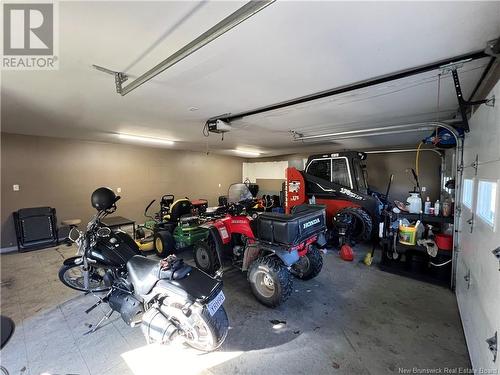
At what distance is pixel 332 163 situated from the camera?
4.91m

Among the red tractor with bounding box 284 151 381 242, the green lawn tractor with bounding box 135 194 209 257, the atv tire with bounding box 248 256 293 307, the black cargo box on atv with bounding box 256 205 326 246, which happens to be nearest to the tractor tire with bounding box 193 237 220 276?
the green lawn tractor with bounding box 135 194 209 257

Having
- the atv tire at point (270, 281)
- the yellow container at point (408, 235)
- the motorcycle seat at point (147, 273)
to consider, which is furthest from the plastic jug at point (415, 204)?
the motorcycle seat at point (147, 273)

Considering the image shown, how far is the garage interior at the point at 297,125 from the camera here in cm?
133

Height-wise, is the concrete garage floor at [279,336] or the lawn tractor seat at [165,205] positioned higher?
the lawn tractor seat at [165,205]

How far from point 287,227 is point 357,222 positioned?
2764 millimetres

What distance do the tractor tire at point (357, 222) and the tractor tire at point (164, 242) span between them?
128 inches

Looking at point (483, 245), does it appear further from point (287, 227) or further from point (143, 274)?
point (143, 274)

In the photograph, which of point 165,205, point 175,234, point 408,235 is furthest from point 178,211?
point 408,235

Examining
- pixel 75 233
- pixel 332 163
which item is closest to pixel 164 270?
pixel 75 233

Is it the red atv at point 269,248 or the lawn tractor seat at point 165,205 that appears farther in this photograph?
the lawn tractor seat at point 165,205

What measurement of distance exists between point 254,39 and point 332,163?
155 inches

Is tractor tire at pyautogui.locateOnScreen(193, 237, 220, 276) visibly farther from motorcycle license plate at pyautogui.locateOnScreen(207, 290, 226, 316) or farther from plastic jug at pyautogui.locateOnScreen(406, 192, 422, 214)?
plastic jug at pyautogui.locateOnScreen(406, 192, 422, 214)

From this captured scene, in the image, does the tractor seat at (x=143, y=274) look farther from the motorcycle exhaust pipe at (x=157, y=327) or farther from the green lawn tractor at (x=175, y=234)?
the green lawn tractor at (x=175, y=234)

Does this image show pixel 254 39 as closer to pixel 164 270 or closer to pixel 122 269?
pixel 164 270
